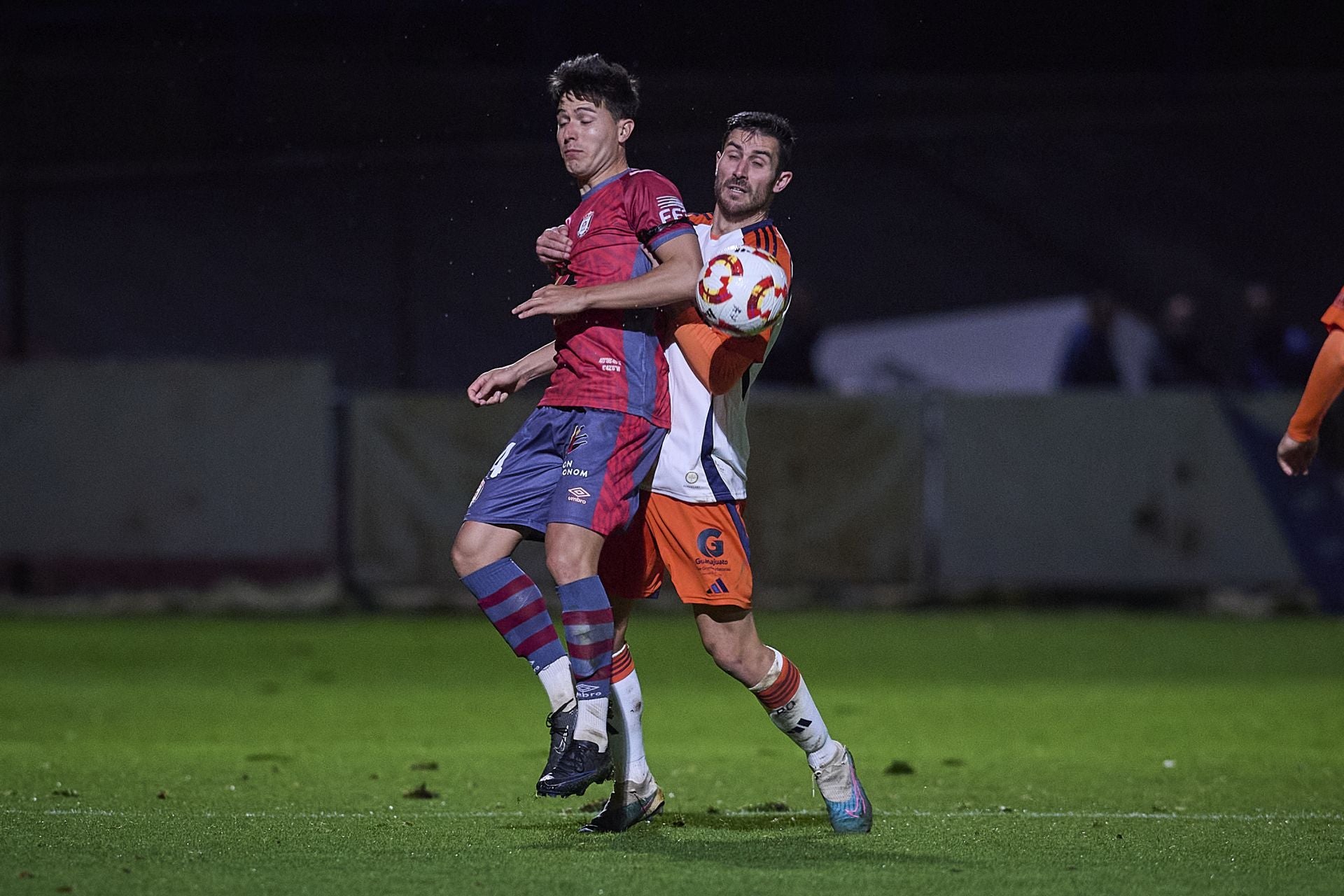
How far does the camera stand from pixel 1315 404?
5.54 metres

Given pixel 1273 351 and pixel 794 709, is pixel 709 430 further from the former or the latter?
pixel 1273 351

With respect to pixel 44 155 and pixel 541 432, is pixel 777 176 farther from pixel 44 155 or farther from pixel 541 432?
pixel 44 155

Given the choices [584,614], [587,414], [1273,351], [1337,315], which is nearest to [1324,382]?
[1337,315]

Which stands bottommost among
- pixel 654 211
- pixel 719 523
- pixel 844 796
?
pixel 844 796

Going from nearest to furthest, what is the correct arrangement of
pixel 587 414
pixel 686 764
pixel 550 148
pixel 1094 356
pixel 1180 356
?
pixel 587 414, pixel 550 148, pixel 686 764, pixel 1094 356, pixel 1180 356

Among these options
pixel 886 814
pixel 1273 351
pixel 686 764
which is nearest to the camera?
pixel 886 814

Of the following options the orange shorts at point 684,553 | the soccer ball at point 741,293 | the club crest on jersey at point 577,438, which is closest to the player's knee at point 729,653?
the orange shorts at point 684,553

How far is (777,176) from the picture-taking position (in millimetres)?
5484

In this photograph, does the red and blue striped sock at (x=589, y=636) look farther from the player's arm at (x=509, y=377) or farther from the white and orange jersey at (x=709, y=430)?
the player's arm at (x=509, y=377)

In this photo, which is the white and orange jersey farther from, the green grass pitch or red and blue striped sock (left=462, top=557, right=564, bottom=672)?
the green grass pitch

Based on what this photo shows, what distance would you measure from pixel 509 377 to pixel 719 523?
81cm

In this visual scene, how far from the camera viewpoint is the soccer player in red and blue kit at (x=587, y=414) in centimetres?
516

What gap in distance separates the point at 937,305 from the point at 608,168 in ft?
49.5

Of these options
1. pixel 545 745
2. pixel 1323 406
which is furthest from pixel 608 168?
pixel 545 745
